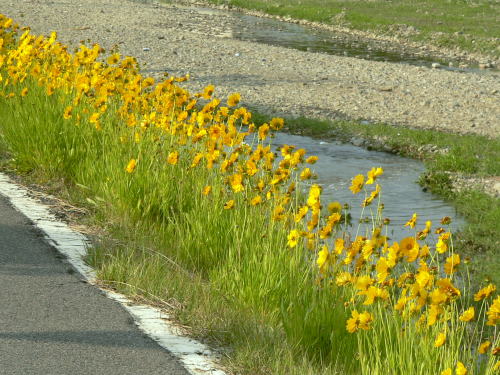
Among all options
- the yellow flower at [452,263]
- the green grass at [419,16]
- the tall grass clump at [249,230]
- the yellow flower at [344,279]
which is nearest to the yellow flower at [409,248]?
the tall grass clump at [249,230]

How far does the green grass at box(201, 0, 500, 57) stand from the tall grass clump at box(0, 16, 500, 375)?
20.4 m

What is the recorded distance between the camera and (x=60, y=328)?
5293 mm

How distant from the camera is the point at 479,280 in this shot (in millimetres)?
8273

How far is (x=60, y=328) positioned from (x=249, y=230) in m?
1.48

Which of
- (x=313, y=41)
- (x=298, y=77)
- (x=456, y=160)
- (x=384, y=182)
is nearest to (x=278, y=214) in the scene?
(x=384, y=182)

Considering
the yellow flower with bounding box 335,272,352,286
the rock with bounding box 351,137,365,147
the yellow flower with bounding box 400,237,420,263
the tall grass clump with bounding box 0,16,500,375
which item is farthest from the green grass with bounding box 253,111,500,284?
the yellow flower with bounding box 400,237,420,263

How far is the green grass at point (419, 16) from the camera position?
29.7 metres

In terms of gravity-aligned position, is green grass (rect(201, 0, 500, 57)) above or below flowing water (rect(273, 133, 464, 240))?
above

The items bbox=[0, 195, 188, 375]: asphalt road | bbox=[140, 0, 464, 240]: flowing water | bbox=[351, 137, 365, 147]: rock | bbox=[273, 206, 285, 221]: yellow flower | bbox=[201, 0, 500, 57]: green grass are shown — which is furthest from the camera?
bbox=[201, 0, 500, 57]: green grass

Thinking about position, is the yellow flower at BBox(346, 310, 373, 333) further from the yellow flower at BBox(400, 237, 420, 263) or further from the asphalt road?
the asphalt road

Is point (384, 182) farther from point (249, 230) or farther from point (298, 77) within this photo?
point (298, 77)

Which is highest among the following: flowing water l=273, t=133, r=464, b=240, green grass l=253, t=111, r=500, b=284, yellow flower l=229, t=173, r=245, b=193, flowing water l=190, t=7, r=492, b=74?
yellow flower l=229, t=173, r=245, b=193

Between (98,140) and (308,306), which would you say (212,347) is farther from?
(98,140)

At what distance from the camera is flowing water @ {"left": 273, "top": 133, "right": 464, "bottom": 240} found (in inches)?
428
